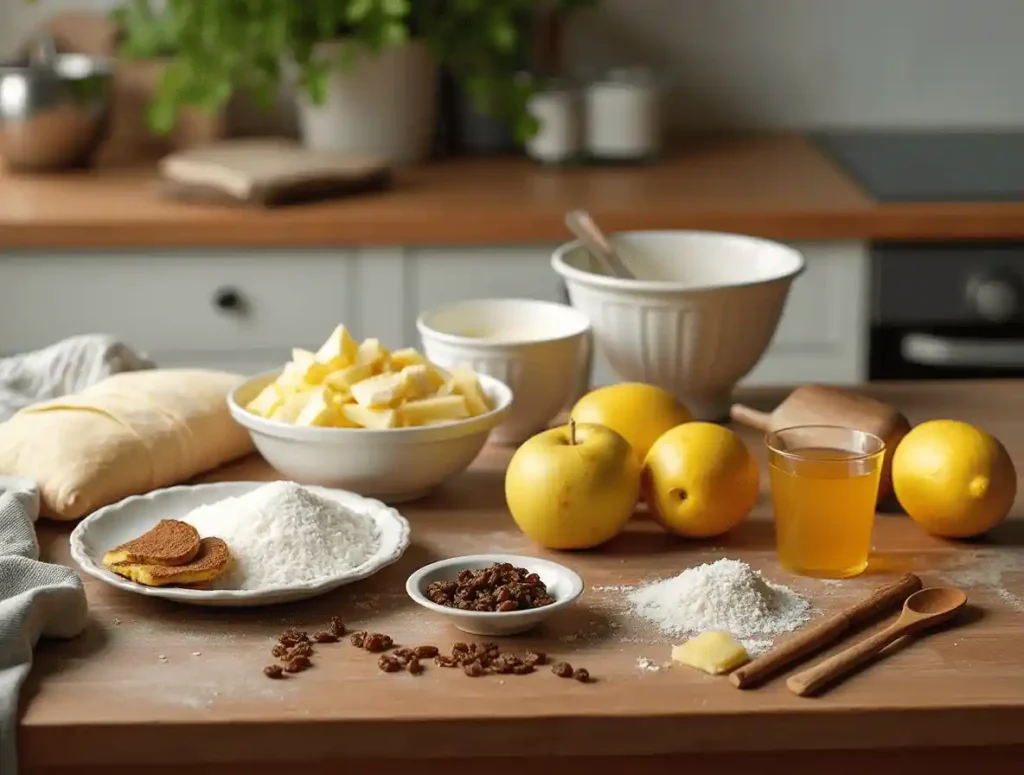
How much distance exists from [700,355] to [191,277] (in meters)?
1.13

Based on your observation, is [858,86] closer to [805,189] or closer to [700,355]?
[805,189]

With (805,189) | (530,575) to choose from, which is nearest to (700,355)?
(530,575)

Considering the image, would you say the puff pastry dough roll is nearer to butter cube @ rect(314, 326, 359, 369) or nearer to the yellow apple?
butter cube @ rect(314, 326, 359, 369)

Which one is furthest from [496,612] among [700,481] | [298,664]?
[700,481]

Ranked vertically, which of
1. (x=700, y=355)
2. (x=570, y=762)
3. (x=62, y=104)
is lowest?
(x=570, y=762)

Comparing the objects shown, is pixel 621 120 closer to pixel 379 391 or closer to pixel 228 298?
pixel 228 298

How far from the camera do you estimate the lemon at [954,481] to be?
1251 mm

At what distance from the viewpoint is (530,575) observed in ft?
3.71

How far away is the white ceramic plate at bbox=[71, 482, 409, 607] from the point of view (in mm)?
1111

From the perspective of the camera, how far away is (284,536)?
1164 millimetres

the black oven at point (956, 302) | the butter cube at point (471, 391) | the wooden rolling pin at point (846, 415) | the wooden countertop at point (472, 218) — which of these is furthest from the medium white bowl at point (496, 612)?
the black oven at point (956, 302)

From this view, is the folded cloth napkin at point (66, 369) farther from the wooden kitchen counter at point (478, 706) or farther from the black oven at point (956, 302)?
the black oven at point (956, 302)

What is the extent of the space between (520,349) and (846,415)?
317mm

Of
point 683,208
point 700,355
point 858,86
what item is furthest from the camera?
point 858,86
